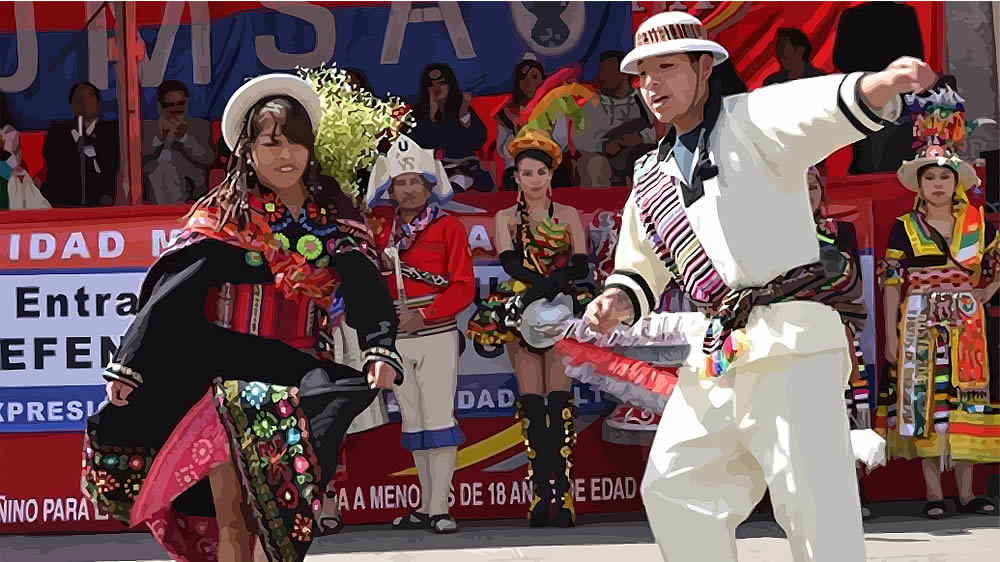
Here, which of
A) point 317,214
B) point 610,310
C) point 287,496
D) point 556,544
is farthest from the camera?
point 556,544

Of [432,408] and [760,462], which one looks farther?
[432,408]

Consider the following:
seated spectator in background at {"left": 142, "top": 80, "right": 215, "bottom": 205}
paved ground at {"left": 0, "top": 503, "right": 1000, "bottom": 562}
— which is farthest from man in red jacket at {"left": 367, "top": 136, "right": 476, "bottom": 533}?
seated spectator in background at {"left": 142, "top": 80, "right": 215, "bottom": 205}

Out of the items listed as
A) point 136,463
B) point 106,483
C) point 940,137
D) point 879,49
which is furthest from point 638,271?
point 879,49

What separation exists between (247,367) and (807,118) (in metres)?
1.94

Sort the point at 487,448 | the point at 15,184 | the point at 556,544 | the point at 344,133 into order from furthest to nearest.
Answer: the point at 15,184 → the point at 487,448 → the point at 556,544 → the point at 344,133

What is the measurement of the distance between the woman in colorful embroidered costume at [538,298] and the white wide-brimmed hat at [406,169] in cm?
36

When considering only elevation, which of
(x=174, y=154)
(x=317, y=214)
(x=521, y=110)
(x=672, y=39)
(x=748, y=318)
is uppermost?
(x=521, y=110)

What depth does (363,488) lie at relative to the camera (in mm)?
6961

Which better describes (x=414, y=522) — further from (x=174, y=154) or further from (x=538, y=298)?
(x=174, y=154)

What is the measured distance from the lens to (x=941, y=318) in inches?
262

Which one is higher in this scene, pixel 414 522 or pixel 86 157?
pixel 86 157

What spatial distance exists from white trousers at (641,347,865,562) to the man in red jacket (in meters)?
3.04

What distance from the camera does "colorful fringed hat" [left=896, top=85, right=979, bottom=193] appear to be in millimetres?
6711

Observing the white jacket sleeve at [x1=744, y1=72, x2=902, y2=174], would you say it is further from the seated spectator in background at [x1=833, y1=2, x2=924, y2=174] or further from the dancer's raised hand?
→ the seated spectator in background at [x1=833, y1=2, x2=924, y2=174]
